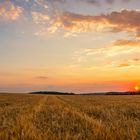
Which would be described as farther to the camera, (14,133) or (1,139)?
(14,133)

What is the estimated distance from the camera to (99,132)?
8211mm

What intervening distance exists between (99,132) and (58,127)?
191 cm

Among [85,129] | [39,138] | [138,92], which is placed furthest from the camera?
[138,92]

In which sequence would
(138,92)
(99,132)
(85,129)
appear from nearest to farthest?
(99,132), (85,129), (138,92)

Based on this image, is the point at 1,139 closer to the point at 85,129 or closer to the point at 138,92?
the point at 85,129

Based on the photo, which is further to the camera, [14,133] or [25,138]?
[14,133]

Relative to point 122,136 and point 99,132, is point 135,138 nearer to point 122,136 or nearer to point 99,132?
point 122,136

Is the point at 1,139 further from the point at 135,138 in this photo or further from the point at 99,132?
the point at 135,138

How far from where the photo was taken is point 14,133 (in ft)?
27.1

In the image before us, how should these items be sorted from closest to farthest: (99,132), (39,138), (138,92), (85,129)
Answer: (39,138)
(99,132)
(85,129)
(138,92)

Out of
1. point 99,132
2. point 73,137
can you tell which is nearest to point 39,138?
point 73,137

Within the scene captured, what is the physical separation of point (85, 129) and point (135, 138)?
6.59ft

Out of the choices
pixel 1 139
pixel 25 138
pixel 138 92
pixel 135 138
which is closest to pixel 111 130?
pixel 135 138

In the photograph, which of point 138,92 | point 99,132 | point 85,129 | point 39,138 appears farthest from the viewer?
point 138,92
